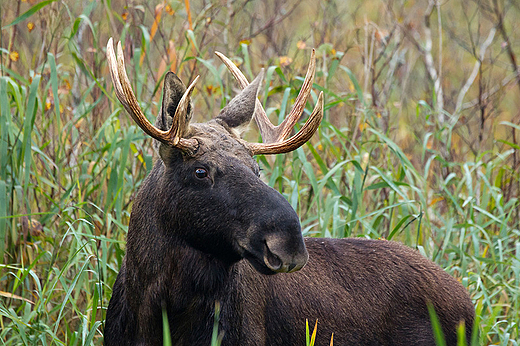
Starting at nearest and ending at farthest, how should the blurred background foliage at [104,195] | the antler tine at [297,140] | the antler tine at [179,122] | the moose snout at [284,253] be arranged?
the moose snout at [284,253] → the antler tine at [179,122] → the antler tine at [297,140] → the blurred background foliage at [104,195]

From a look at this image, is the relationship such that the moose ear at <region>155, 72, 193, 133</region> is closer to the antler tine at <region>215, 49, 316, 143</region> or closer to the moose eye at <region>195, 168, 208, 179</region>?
the moose eye at <region>195, 168, 208, 179</region>

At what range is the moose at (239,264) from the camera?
2.80 meters

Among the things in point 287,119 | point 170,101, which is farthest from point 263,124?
point 170,101

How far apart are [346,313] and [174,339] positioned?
3.01 ft

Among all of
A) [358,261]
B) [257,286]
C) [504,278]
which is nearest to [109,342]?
[257,286]

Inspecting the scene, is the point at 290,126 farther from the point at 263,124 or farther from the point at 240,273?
the point at 240,273

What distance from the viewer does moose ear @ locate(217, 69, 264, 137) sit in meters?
3.36

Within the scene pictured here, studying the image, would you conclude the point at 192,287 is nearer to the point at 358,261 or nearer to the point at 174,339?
the point at 174,339

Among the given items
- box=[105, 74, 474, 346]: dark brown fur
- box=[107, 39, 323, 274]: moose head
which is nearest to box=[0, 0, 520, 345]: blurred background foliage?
box=[105, 74, 474, 346]: dark brown fur

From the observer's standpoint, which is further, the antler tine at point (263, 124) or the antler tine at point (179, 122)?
the antler tine at point (263, 124)

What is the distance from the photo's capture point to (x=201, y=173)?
288 centimetres

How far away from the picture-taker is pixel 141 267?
10.1ft

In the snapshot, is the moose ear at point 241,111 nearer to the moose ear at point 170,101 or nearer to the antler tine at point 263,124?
the antler tine at point 263,124

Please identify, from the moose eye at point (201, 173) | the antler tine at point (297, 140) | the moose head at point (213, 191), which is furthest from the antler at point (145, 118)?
the antler tine at point (297, 140)
